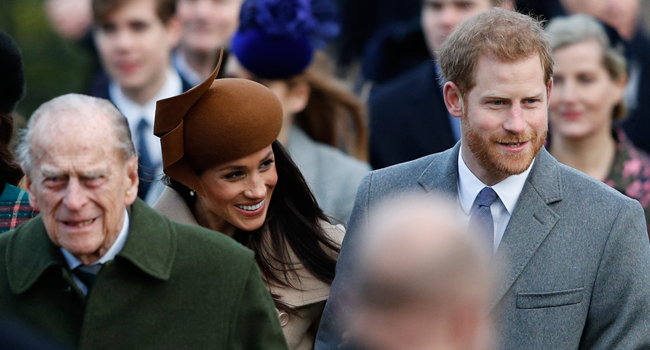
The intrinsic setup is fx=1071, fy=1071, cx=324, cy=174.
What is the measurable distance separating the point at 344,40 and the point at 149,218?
535 cm

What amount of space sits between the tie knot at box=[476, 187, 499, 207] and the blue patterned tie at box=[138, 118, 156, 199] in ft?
7.45

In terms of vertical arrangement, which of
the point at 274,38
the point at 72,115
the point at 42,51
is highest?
the point at 72,115

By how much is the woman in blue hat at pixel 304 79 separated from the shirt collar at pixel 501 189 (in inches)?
66.7

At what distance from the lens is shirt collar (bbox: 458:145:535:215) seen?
12.6 ft

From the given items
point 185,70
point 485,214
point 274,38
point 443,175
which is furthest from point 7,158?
point 185,70

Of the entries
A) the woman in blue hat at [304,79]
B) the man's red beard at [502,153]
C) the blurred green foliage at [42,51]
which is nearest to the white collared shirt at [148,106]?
the woman in blue hat at [304,79]

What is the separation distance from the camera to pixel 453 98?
397 centimetres

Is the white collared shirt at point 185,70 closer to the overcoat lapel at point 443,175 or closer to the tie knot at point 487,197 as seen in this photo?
the overcoat lapel at point 443,175

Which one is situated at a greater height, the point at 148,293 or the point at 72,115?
the point at 72,115

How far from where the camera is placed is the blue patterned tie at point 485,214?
376cm

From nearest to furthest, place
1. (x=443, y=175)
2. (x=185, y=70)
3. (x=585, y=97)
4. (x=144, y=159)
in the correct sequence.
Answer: (x=443, y=175), (x=585, y=97), (x=144, y=159), (x=185, y=70)

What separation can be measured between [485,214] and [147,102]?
3.76m

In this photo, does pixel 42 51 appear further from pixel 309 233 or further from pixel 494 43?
pixel 494 43

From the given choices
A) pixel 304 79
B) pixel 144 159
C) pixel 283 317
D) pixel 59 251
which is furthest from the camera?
pixel 144 159
